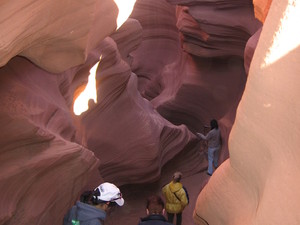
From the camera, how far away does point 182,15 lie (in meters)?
9.09

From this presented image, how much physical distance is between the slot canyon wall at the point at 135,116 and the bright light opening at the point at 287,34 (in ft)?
0.10

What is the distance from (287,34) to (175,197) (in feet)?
11.1

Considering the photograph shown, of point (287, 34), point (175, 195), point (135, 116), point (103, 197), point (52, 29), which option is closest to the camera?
point (287, 34)

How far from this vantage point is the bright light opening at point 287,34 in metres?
2.09

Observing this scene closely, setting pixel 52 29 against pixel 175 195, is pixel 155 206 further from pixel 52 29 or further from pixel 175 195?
pixel 52 29

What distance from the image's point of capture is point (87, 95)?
19.8 feet

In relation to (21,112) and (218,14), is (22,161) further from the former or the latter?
(218,14)

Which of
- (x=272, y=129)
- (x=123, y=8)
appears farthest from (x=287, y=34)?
(x=123, y=8)

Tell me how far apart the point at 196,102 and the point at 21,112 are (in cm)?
642

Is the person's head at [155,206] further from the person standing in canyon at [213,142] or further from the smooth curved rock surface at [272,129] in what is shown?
the person standing in canyon at [213,142]

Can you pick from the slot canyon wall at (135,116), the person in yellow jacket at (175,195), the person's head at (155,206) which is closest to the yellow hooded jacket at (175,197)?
the person in yellow jacket at (175,195)

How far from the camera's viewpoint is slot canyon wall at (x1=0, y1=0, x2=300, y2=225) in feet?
7.44

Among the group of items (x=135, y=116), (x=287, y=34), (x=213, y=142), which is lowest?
(x=213, y=142)

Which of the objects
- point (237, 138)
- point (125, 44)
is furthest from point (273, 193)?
point (125, 44)
